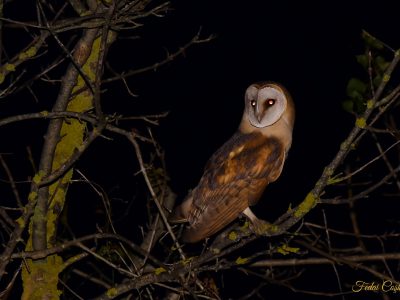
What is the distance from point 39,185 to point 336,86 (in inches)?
447

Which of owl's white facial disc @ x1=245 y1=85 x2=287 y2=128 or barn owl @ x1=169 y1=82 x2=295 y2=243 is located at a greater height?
owl's white facial disc @ x1=245 y1=85 x2=287 y2=128

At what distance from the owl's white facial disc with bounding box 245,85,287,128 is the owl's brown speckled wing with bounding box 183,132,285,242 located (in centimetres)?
12

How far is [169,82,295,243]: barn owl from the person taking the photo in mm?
4547

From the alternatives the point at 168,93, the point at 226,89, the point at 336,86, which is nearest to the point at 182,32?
the point at 168,93

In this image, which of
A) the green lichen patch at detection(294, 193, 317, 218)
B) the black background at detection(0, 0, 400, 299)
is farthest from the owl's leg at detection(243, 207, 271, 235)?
the black background at detection(0, 0, 400, 299)

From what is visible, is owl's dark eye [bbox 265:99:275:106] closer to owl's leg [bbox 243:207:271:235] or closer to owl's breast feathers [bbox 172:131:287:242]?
owl's breast feathers [bbox 172:131:287:242]

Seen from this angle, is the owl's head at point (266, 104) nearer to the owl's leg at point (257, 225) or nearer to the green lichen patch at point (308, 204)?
the owl's leg at point (257, 225)

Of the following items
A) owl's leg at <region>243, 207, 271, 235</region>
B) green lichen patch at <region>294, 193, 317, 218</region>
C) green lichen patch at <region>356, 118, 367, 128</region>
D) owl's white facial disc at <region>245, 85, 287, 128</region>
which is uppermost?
owl's white facial disc at <region>245, 85, 287, 128</region>

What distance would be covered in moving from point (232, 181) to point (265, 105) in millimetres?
669

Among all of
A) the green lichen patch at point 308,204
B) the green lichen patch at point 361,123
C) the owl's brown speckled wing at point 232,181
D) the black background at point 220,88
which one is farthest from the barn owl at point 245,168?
the black background at point 220,88

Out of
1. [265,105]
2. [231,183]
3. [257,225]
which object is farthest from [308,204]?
[265,105]

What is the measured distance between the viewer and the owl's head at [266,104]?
16.5 feet

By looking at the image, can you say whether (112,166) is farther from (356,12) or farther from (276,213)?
(356,12)

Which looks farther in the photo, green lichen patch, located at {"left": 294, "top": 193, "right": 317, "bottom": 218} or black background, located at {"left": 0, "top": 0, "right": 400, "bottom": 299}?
black background, located at {"left": 0, "top": 0, "right": 400, "bottom": 299}
